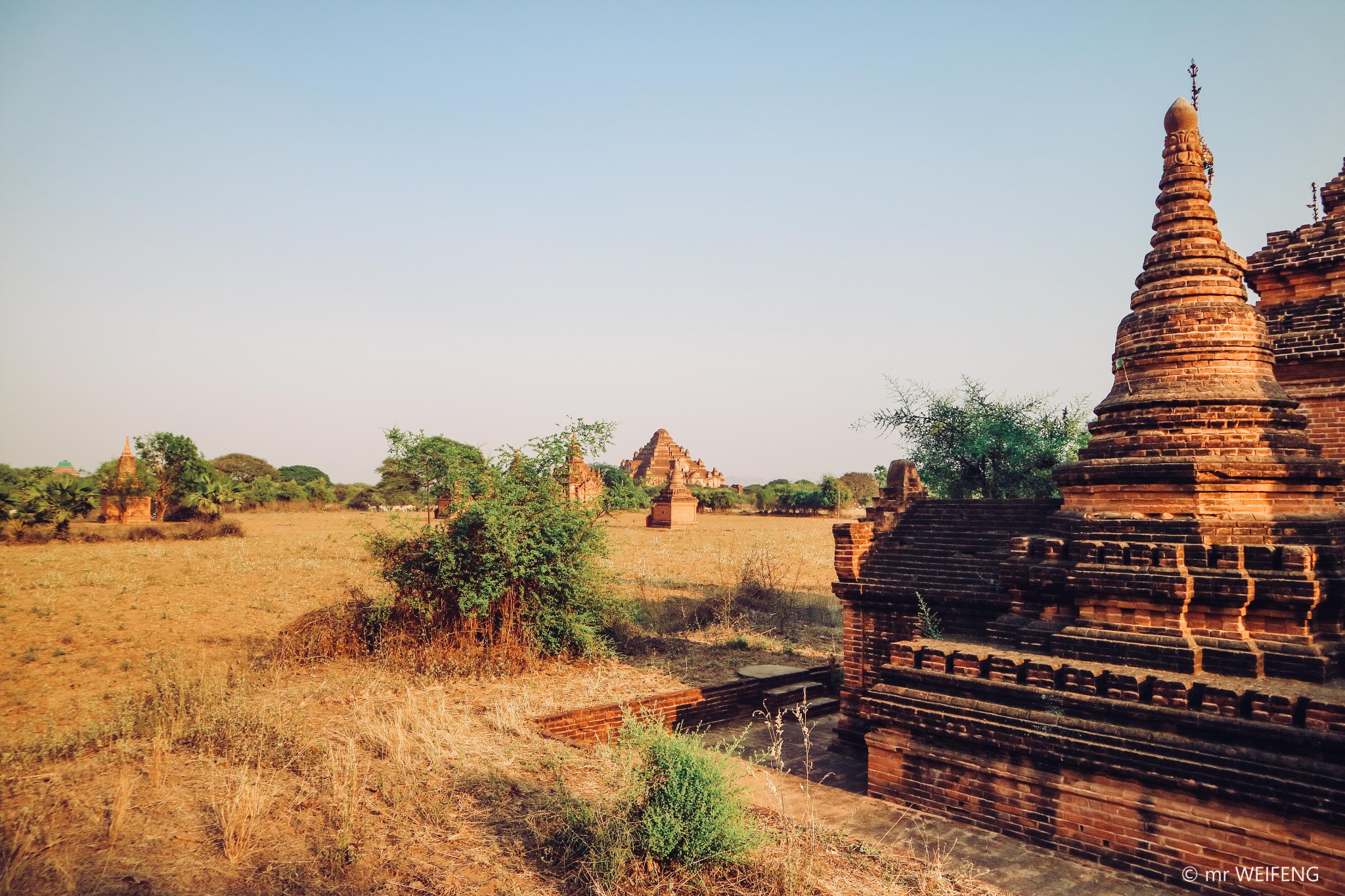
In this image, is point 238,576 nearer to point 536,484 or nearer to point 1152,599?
point 536,484

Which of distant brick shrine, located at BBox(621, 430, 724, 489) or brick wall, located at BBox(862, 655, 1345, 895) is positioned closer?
brick wall, located at BBox(862, 655, 1345, 895)

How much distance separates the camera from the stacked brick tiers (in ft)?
28.8

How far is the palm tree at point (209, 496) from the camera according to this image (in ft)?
106

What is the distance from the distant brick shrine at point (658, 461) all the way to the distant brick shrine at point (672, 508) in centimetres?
2066

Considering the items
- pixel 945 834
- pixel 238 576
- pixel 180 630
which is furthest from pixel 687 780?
pixel 238 576

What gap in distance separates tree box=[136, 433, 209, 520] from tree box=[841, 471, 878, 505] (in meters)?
50.1

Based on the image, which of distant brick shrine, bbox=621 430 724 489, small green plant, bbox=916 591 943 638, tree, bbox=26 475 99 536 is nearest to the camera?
small green plant, bbox=916 591 943 638

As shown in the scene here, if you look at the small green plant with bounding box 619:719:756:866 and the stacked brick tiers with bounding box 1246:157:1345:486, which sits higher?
the stacked brick tiers with bounding box 1246:157:1345:486

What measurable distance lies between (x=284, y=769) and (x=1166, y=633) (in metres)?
7.33

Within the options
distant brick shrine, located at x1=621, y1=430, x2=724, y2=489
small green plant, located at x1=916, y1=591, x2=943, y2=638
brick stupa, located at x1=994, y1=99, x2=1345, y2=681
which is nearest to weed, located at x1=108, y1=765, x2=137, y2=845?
small green plant, located at x1=916, y1=591, x2=943, y2=638

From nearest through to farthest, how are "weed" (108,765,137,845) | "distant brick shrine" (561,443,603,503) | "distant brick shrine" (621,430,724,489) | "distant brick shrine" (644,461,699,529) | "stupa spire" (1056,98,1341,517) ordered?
"weed" (108,765,137,845) < "stupa spire" (1056,98,1341,517) < "distant brick shrine" (561,443,603,503) < "distant brick shrine" (644,461,699,529) < "distant brick shrine" (621,430,724,489)

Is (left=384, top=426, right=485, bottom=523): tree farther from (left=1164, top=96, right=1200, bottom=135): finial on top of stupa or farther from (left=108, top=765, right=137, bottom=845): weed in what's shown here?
(left=1164, top=96, right=1200, bottom=135): finial on top of stupa

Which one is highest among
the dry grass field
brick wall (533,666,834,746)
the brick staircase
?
the brick staircase

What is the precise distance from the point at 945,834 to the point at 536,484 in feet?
26.1
